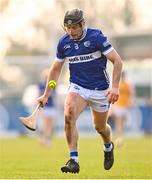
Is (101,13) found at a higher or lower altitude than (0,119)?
higher

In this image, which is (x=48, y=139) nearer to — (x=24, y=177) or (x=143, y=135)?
(x=143, y=135)

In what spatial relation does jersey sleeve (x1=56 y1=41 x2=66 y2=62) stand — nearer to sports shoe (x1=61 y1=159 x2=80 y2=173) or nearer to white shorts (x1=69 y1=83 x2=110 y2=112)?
white shorts (x1=69 y1=83 x2=110 y2=112)

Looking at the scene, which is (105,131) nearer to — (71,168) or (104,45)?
(71,168)

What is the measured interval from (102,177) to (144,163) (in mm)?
4055

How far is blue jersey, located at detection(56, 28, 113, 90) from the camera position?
14.1m

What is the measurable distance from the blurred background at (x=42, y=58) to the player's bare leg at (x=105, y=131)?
21.4 meters

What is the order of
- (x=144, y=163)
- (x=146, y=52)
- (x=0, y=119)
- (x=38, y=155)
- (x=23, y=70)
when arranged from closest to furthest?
1. (x=144, y=163)
2. (x=38, y=155)
3. (x=0, y=119)
4. (x=23, y=70)
5. (x=146, y=52)

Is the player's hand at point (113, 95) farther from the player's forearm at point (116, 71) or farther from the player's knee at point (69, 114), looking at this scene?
the player's knee at point (69, 114)

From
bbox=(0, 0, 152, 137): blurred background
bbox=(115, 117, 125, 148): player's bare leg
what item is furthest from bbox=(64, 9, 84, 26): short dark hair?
bbox=(0, 0, 152, 137): blurred background

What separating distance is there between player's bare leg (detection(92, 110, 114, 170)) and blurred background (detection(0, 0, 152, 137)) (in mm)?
21394

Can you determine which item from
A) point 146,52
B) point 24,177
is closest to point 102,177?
point 24,177

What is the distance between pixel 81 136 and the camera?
123 feet

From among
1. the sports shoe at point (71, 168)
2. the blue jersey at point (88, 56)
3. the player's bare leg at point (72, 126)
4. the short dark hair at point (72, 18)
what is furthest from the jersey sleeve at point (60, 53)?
the sports shoe at point (71, 168)

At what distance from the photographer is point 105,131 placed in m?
15.0
